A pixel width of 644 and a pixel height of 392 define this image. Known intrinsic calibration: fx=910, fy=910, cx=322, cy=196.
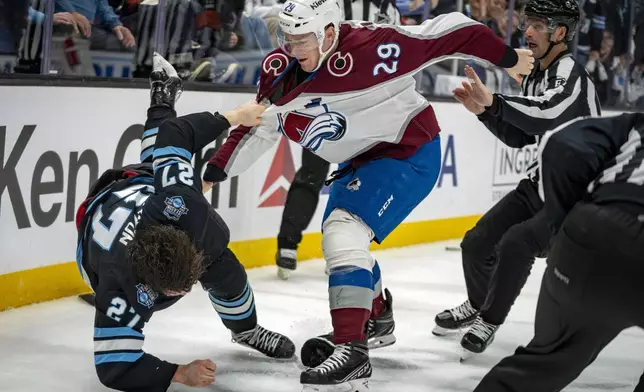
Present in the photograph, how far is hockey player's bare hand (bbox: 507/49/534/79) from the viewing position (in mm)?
3176

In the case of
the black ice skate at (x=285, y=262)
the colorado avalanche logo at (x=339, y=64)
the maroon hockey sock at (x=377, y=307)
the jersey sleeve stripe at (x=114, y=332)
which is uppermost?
the colorado avalanche logo at (x=339, y=64)

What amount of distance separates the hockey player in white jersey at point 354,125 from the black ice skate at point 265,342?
0.15 metres

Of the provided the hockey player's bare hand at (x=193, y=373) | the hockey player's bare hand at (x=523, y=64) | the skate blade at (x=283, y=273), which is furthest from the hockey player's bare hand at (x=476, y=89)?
the skate blade at (x=283, y=273)

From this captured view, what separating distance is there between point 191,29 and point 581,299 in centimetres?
334

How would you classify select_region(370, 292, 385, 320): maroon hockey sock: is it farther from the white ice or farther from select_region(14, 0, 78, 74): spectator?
select_region(14, 0, 78, 74): spectator

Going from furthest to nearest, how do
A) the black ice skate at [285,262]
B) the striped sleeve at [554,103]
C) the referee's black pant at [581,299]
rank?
the black ice skate at [285,262] → the striped sleeve at [554,103] → the referee's black pant at [581,299]

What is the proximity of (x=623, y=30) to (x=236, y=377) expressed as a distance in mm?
5779

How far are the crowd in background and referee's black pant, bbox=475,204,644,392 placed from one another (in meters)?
2.68

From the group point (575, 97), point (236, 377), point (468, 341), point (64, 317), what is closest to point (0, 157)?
point (64, 317)

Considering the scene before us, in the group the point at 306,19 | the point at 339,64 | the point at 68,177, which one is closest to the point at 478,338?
the point at 339,64

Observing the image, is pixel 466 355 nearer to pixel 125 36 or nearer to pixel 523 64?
pixel 523 64

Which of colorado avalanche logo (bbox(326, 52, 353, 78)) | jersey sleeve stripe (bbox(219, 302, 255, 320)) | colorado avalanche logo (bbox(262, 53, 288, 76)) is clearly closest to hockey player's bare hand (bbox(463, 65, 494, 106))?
colorado avalanche logo (bbox(326, 52, 353, 78))

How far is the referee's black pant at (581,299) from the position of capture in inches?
70.6

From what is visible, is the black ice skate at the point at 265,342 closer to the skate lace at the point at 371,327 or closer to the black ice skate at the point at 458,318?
the skate lace at the point at 371,327
